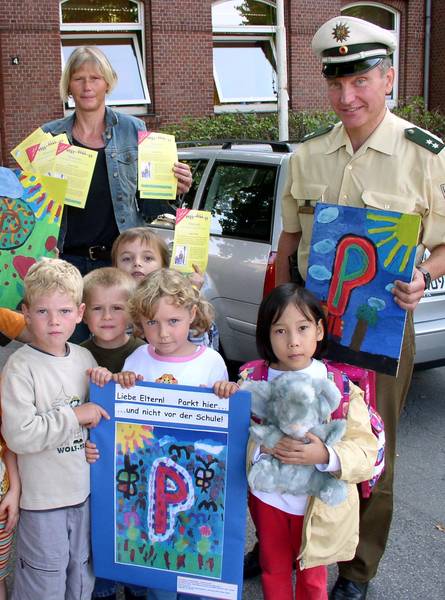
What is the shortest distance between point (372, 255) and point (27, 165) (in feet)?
5.53

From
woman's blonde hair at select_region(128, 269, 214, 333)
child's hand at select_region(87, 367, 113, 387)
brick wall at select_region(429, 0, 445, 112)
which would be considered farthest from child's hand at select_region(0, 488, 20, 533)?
brick wall at select_region(429, 0, 445, 112)

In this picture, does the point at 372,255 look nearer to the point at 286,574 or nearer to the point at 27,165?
the point at 286,574

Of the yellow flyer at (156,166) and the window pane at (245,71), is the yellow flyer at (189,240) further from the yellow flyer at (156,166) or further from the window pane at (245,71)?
the window pane at (245,71)

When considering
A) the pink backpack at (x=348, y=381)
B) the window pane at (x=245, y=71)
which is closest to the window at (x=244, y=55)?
the window pane at (x=245, y=71)

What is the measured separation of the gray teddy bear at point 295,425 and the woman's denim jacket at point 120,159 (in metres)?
1.43

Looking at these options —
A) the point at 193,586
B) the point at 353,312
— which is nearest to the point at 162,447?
the point at 193,586

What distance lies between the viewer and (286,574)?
8.57 ft

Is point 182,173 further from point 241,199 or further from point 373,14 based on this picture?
point 373,14

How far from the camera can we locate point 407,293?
8.28 feet

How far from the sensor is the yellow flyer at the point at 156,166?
131 inches

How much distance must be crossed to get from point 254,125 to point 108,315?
12.2 m

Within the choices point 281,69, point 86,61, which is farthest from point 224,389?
point 281,69

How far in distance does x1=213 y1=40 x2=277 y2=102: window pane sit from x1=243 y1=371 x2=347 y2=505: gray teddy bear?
14.8m

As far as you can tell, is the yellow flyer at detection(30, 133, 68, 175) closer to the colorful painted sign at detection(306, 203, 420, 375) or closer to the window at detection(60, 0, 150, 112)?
the colorful painted sign at detection(306, 203, 420, 375)
